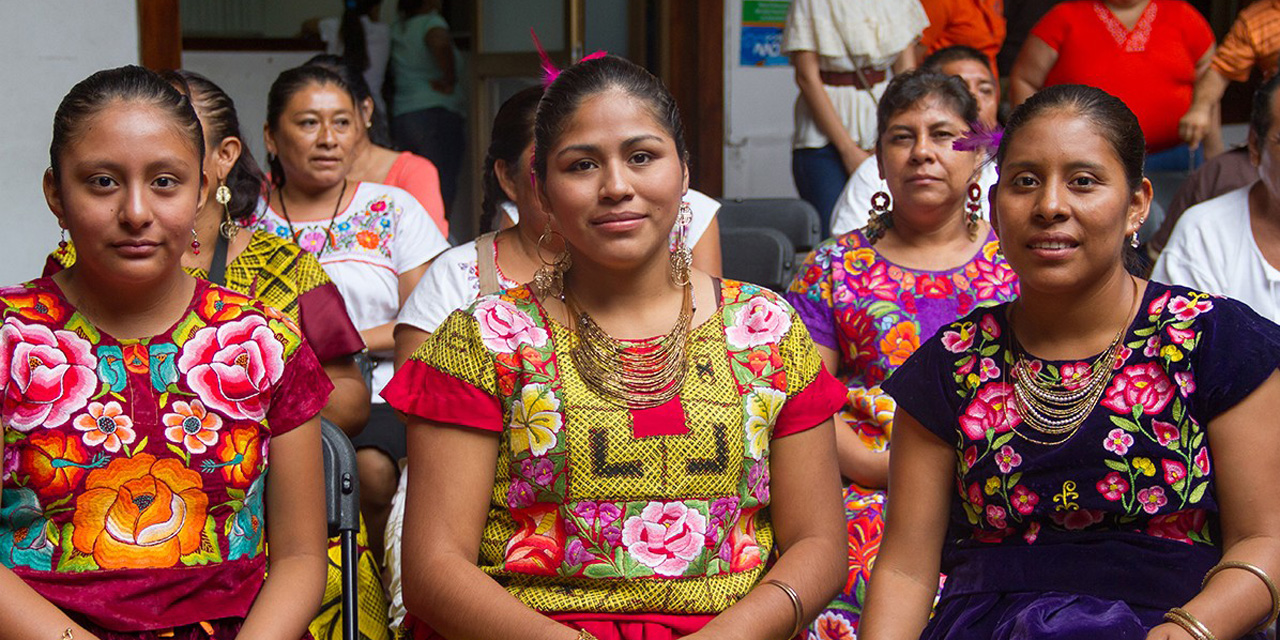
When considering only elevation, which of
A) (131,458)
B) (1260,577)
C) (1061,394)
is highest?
(1061,394)

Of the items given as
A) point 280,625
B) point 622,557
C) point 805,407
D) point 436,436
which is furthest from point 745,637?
point 280,625

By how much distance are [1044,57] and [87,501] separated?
454 centimetres

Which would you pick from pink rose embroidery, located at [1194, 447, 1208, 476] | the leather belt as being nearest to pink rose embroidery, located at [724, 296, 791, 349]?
pink rose embroidery, located at [1194, 447, 1208, 476]

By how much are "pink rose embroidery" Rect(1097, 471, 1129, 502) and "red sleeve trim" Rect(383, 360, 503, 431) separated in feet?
3.09

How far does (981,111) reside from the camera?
4348 millimetres

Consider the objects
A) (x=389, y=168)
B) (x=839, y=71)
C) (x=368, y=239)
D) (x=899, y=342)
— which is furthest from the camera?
(x=839, y=71)

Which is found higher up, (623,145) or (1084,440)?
(623,145)

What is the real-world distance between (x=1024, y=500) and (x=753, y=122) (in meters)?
5.27

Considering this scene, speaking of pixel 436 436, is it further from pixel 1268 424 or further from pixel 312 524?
pixel 1268 424

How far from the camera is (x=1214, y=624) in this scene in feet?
6.48

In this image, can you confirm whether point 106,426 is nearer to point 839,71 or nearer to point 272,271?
point 272,271

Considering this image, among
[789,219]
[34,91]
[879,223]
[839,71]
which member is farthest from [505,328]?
[839,71]

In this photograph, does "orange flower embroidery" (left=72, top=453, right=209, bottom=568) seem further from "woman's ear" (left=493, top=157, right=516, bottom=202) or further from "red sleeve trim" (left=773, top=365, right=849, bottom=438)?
"woman's ear" (left=493, top=157, right=516, bottom=202)

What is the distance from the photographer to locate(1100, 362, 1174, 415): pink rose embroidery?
212 cm
